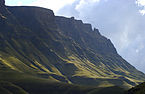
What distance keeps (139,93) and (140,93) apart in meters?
1.68

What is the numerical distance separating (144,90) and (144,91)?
249 centimetres

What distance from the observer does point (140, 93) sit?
186750mm

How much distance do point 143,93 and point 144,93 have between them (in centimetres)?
179

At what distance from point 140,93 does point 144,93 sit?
297 inches

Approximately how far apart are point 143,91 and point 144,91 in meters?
1.79

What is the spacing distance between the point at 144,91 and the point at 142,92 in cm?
198

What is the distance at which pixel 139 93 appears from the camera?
188 metres

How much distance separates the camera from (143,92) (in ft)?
602

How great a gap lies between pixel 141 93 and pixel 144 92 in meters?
3.93

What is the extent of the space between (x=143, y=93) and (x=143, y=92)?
2481 mm

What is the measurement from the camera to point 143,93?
181 meters

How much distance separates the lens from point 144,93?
589ft

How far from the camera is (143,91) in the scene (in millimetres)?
185375
